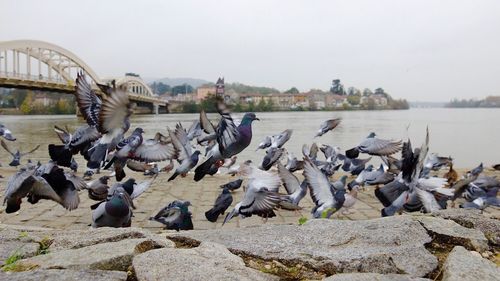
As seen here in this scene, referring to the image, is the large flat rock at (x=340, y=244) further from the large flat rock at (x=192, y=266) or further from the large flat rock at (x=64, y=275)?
the large flat rock at (x=64, y=275)

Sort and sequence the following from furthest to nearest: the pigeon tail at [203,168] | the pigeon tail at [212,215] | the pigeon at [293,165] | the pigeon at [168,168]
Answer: the pigeon at [168,168], the pigeon at [293,165], the pigeon tail at [212,215], the pigeon tail at [203,168]

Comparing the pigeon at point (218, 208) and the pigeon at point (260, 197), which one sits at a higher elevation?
the pigeon at point (260, 197)

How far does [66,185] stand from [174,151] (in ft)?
3.73

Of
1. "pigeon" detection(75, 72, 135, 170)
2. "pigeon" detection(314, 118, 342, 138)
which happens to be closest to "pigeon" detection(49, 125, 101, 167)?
"pigeon" detection(75, 72, 135, 170)

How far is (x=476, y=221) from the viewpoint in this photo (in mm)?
2910

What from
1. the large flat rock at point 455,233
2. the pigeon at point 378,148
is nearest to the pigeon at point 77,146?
the large flat rock at point 455,233

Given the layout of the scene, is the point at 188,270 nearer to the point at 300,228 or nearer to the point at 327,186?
the point at 300,228

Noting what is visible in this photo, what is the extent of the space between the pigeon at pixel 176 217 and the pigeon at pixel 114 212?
0.49m

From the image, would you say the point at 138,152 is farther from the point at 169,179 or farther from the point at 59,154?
the point at 59,154

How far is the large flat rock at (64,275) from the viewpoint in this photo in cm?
182

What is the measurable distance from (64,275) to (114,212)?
6.68 ft

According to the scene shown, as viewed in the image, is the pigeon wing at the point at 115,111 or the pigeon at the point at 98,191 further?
the pigeon at the point at 98,191

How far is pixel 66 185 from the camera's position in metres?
4.19

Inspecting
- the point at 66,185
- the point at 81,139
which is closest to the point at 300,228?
the point at 81,139
